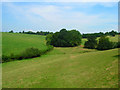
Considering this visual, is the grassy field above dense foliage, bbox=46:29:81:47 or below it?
below

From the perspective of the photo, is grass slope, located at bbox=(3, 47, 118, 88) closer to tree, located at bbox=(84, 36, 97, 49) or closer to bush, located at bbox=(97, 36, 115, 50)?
bush, located at bbox=(97, 36, 115, 50)

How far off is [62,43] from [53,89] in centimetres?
8419

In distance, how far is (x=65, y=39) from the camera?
99625 millimetres

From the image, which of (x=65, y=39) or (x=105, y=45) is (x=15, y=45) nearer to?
(x=65, y=39)

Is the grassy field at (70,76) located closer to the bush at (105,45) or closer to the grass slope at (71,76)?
the grass slope at (71,76)

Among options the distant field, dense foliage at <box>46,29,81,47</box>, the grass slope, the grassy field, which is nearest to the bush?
dense foliage at <box>46,29,81,47</box>

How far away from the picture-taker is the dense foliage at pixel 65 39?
97481 mm

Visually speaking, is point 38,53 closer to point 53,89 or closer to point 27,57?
point 27,57

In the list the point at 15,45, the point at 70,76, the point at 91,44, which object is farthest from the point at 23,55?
the point at 91,44

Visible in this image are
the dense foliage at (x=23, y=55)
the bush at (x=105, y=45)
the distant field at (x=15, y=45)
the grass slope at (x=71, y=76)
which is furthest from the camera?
the bush at (x=105, y=45)

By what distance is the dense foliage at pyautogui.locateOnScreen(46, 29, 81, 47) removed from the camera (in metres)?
97.5

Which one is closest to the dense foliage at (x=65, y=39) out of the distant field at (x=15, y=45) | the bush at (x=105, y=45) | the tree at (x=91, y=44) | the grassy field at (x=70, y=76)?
the distant field at (x=15, y=45)

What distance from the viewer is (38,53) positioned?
193 feet

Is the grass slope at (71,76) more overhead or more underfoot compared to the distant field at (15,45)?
more underfoot
